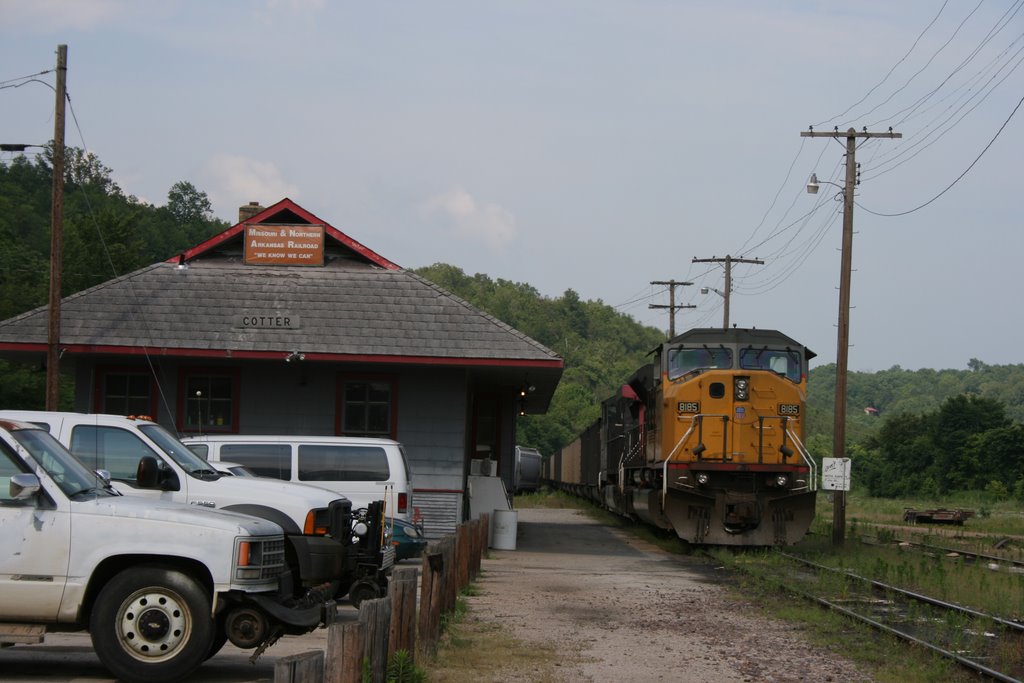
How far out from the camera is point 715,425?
21.9m

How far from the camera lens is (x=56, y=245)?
72.0ft

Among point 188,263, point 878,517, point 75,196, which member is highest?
point 75,196

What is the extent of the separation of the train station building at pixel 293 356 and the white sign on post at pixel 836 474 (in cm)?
612

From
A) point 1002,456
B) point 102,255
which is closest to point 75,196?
point 102,255

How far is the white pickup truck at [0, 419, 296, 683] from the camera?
8.27m

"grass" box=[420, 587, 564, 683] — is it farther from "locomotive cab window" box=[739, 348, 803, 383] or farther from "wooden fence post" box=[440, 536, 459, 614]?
"locomotive cab window" box=[739, 348, 803, 383]

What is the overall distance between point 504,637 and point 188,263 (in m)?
16.0

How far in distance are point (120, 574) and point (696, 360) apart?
15.7 metres

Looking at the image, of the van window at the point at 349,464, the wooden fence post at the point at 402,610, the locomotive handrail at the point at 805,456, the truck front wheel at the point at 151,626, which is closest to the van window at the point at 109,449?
the truck front wheel at the point at 151,626

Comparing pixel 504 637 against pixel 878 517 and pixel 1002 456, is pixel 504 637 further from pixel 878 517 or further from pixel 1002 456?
pixel 1002 456

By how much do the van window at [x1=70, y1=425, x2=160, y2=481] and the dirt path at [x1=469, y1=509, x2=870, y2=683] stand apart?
394 centimetres

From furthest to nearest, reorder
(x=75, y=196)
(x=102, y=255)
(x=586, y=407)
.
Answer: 1. (x=586, y=407)
2. (x=75, y=196)
3. (x=102, y=255)

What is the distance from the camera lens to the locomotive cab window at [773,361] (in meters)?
22.3

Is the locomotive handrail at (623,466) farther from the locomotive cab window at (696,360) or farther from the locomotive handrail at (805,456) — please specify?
the locomotive handrail at (805,456)
